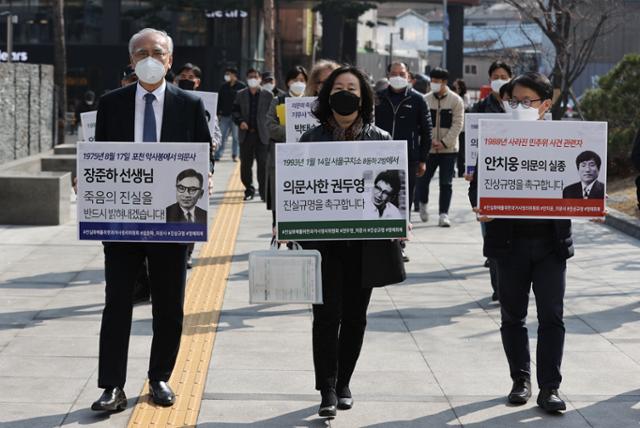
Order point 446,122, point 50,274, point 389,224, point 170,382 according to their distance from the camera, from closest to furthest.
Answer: point 389,224, point 170,382, point 50,274, point 446,122

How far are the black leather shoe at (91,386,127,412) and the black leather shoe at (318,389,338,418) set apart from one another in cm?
98

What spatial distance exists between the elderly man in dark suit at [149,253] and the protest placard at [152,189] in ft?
0.37

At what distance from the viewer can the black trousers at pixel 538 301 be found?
608 centimetres

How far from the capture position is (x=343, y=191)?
5.78 meters

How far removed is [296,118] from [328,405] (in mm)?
4822

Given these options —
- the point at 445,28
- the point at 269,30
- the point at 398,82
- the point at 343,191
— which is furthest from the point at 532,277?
the point at 445,28

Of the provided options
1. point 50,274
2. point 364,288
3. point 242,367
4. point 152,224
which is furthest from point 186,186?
point 50,274

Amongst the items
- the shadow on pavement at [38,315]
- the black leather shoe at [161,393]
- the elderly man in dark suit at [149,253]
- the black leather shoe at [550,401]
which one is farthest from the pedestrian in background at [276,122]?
the black leather shoe at [550,401]

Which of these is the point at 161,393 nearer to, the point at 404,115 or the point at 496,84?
the point at 404,115

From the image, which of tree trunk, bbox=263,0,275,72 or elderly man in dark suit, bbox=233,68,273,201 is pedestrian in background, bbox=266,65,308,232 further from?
tree trunk, bbox=263,0,275,72

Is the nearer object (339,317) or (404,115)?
(339,317)

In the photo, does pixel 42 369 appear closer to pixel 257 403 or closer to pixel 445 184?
pixel 257 403

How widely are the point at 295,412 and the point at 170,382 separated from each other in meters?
0.90

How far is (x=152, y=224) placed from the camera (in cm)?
587
